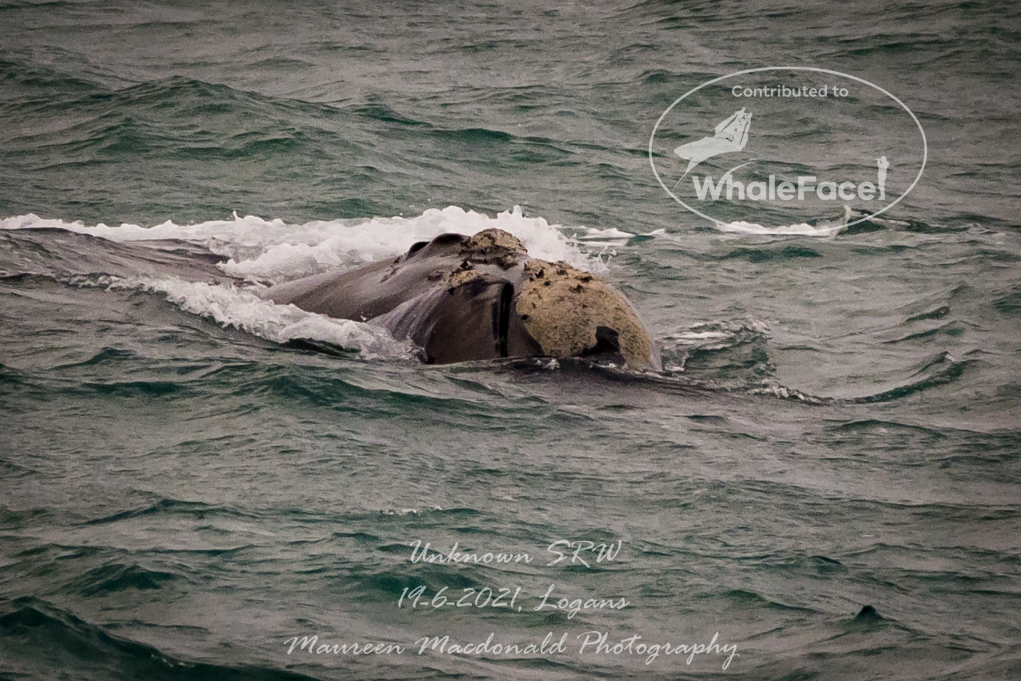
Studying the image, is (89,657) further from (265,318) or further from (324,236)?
(324,236)

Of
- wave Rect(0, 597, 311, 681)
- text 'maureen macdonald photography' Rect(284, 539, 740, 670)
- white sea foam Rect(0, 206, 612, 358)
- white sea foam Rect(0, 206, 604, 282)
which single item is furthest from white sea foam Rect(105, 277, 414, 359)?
wave Rect(0, 597, 311, 681)

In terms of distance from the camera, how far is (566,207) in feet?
40.8

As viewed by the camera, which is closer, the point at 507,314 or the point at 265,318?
the point at 507,314

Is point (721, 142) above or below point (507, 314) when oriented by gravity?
above

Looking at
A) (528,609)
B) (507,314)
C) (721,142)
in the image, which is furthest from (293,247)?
(528,609)

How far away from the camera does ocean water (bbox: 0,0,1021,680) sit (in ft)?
16.1

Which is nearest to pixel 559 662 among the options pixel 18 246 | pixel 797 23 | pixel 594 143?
pixel 18 246

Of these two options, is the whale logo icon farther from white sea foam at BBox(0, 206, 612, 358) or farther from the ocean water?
white sea foam at BBox(0, 206, 612, 358)

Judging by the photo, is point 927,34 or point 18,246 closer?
point 18,246

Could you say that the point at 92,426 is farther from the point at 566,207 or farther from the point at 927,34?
the point at 927,34

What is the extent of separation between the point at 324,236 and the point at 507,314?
4.30 metres

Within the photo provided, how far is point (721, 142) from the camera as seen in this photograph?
13.5 meters

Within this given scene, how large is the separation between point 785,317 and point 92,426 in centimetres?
523

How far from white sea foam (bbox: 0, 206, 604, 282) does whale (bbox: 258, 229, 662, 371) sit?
7.27 ft
